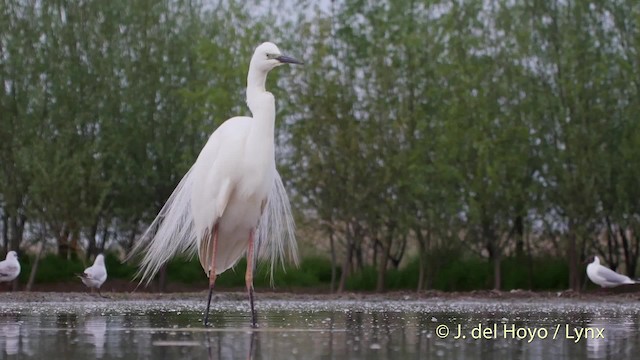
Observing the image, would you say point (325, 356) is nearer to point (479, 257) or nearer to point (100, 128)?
point (479, 257)

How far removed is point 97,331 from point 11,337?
103cm

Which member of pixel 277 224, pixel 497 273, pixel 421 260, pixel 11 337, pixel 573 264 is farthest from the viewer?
pixel 421 260

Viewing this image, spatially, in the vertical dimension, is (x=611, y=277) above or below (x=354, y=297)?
above

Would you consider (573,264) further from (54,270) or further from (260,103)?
(260,103)

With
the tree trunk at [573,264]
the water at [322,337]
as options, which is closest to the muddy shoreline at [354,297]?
the tree trunk at [573,264]

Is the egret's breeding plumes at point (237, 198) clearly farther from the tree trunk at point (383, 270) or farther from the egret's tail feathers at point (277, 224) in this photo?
the tree trunk at point (383, 270)

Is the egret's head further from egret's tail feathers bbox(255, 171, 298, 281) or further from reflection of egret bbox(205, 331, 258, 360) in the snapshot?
reflection of egret bbox(205, 331, 258, 360)

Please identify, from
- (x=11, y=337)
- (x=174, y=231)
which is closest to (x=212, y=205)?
(x=174, y=231)

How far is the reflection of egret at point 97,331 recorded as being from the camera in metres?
8.57

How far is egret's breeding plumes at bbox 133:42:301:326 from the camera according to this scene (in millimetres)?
12477

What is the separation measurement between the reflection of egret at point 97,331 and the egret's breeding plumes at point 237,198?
841 mm

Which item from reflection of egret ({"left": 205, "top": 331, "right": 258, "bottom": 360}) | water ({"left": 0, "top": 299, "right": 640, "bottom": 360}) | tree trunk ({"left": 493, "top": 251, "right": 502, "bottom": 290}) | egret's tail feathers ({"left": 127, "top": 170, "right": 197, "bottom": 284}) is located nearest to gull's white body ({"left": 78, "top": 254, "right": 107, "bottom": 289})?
tree trunk ({"left": 493, "top": 251, "right": 502, "bottom": 290})

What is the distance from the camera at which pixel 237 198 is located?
500 inches

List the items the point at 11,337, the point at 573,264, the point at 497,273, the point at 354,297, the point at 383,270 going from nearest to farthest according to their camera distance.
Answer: the point at 11,337
the point at 354,297
the point at 497,273
the point at 573,264
the point at 383,270
